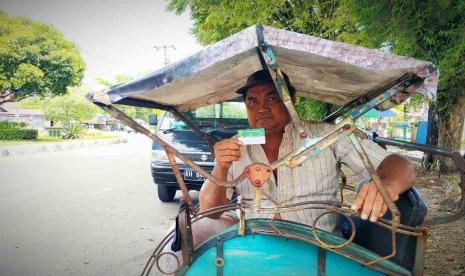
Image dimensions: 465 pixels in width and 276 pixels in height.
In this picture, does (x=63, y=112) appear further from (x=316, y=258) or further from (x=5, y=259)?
(x=316, y=258)

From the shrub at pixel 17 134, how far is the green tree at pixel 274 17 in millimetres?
16934

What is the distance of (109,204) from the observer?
6.59 meters

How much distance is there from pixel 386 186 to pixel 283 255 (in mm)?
581

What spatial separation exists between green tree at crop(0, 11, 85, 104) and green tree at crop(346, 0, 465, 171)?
22.5 m

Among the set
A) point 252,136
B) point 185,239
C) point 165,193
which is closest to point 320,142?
point 252,136

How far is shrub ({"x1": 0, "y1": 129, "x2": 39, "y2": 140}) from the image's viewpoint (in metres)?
22.7

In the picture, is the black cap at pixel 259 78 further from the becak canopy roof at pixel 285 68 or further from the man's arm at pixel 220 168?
the man's arm at pixel 220 168

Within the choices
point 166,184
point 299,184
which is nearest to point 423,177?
point 166,184

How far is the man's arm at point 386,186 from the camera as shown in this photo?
150 centimetres

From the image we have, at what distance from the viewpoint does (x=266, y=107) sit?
7.18ft

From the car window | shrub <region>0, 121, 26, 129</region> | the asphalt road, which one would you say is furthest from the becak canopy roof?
shrub <region>0, 121, 26, 129</region>

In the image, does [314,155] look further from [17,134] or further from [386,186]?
[17,134]

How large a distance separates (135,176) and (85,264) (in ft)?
21.0

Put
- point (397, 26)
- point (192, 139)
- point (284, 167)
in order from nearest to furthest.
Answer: point (284, 167) → point (397, 26) → point (192, 139)
